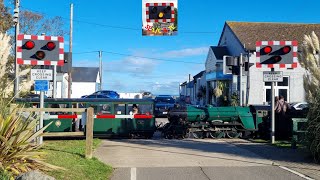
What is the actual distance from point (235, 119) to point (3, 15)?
18.0 meters

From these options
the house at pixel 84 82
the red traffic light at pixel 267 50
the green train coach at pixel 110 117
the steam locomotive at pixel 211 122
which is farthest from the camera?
the house at pixel 84 82

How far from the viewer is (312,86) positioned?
526 inches

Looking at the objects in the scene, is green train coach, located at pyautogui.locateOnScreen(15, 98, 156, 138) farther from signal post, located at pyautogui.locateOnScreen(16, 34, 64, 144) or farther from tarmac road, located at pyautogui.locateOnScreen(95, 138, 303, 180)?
signal post, located at pyautogui.locateOnScreen(16, 34, 64, 144)

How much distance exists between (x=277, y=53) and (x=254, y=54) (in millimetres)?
21704

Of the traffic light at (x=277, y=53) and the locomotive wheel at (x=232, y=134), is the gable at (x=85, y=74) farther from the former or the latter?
the traffic light at (x=277, y=53)

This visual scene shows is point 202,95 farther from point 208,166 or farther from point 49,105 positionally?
point 208,166

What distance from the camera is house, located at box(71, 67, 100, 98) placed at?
254ft

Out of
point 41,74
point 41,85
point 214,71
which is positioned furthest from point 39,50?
point 214,71

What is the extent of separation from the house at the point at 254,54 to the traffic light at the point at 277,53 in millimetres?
17727

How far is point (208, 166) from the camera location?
403 inches

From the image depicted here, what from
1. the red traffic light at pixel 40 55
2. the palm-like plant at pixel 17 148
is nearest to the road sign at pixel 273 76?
the red traffic light at pixel 40 55

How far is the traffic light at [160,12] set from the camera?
13078 millimetres

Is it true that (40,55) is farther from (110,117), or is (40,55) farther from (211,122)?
(211,122)

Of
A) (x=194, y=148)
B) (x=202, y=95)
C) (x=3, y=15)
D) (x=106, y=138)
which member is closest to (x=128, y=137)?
(x=106, y=138)
